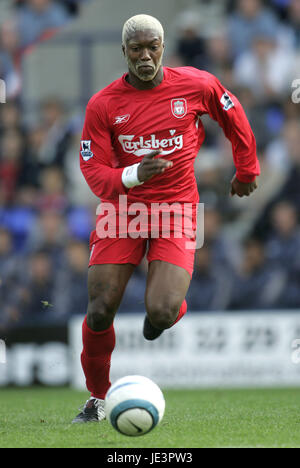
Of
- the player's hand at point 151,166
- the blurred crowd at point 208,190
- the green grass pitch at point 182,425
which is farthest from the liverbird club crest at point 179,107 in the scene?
the blurred crowd at point 208,190

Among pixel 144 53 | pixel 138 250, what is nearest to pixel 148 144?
pixel 144 53

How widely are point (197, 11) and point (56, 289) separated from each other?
6.25 m

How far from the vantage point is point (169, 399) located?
8266 millimetres

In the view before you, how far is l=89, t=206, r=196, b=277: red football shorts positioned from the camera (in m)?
6.07

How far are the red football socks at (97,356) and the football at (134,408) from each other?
933 mm

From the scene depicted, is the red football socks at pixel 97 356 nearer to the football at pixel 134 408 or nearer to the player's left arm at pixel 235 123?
the football at pixel 134 408

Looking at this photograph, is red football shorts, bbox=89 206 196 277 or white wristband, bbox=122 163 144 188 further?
red football shorts, bbox=89 206 196 277

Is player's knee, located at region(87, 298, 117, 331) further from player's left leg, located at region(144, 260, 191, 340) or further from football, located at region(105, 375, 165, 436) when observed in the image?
football, located at region(105, 375, 165, 436)

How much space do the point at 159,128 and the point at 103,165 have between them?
48 cm

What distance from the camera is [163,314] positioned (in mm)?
5918

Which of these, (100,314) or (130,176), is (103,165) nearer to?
(130,176)

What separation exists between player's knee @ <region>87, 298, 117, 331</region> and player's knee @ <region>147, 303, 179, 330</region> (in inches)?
10.5

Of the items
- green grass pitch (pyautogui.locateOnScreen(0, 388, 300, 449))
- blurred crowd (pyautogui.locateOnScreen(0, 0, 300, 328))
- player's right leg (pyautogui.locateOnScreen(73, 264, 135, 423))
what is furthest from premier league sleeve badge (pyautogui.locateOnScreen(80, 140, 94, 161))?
blurred crowd (pyautogui.locateOnScreen(0, 0, 300, 328))

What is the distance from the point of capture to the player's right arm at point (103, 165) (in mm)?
5617
